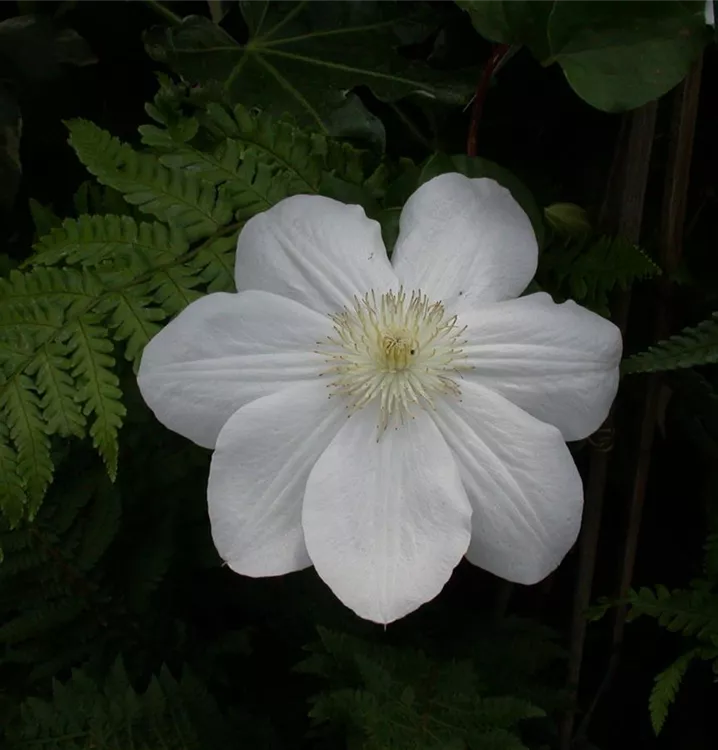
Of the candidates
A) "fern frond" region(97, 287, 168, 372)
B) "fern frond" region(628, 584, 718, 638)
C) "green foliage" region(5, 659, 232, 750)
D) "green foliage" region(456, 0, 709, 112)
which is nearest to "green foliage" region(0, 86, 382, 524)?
"fern frond" region(97, 287, 168, 372)

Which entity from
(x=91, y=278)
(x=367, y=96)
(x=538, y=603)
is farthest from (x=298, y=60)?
(x=538, y=603)

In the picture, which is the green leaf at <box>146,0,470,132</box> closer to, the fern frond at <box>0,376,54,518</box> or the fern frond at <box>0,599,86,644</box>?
the fern frond at <box>0,376,54,518</box>

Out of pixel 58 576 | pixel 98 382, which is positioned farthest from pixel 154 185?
pixel 58 576

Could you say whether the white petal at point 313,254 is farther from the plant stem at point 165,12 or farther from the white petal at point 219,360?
the plant stem at point 165,12

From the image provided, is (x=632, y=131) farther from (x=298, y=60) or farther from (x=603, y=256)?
(x=298, y=60)

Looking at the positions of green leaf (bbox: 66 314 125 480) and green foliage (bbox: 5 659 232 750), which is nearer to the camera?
green leaf (bbox: 66 314 125 480)

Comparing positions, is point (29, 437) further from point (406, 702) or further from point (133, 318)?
point (406, 702)
